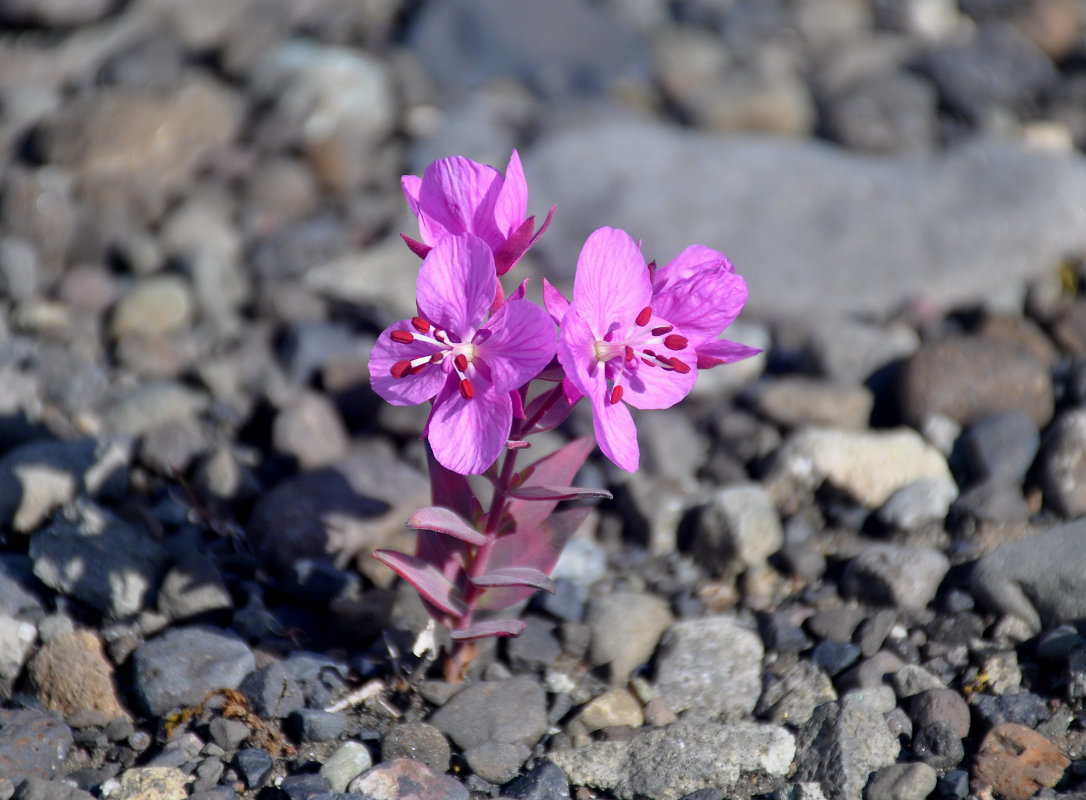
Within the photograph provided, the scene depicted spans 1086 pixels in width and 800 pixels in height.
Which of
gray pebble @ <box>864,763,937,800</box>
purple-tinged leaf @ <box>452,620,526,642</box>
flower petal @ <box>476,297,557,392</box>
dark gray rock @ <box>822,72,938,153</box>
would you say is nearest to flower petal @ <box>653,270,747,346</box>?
flower petal @ <box>476,297,557,392</box>

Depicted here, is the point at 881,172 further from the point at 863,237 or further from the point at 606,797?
the point at 606,797

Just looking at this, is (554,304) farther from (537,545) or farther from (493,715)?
(493,715)

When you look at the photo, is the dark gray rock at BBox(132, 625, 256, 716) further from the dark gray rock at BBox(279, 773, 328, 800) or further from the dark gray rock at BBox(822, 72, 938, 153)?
the dark gray rock at BBox(822, 72, 938, 153)

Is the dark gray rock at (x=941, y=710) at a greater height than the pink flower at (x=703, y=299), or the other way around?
the pink flower at (x=703, y=299)

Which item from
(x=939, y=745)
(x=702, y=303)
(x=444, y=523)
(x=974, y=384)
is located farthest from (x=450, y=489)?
(x=974, y=384)

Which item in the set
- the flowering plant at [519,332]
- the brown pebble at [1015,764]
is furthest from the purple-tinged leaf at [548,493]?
the brown pebble at [1015,764]

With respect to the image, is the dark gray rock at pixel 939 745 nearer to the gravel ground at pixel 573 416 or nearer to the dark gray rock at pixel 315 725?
the gravel ground at pixel 573 416

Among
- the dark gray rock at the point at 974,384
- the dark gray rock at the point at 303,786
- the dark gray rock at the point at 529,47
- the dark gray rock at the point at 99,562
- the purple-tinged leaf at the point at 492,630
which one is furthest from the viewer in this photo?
the dark gray rock at the point at 529,47
